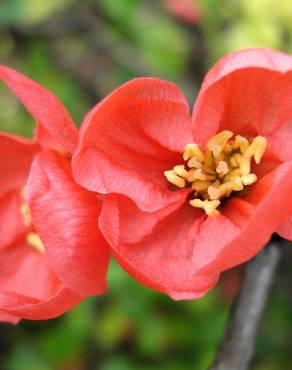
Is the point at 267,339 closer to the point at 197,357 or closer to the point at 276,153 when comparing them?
the point at 197,357

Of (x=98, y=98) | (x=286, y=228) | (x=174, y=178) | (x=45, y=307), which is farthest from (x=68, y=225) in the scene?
(x=98, y=98)

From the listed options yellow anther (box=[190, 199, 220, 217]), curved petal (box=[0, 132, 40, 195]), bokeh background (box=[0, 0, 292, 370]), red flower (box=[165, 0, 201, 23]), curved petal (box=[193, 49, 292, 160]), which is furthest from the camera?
red flower (box=[165, 0, 201, 23])

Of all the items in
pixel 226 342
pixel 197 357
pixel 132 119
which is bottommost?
pixel 197 357

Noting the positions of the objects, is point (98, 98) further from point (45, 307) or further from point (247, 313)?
point (45, 307)

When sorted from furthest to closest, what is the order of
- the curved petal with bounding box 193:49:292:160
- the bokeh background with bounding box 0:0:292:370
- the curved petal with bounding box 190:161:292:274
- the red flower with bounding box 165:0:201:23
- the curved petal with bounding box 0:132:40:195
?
the red flower with bounding box 165:0:201:23 → the bokeh background with bounding box 0:0:292:370 → the curved petal with bounding box 0:132:40:195 → the curved petal with bounding box 193:49:292:160 → the curved petal with bounding box 190:161:292:274

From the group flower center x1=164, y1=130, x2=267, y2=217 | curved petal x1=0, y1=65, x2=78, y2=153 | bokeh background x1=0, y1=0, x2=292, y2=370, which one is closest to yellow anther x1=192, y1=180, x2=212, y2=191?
flower center x1=164, y1=130, x2=267, y2=217

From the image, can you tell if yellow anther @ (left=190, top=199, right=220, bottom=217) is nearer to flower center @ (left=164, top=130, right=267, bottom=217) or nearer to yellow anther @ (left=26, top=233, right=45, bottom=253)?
flower center @ (left=164, top=130, right=267, bottom=217)

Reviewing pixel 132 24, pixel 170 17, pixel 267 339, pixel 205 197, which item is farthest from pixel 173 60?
pixel 205 197
